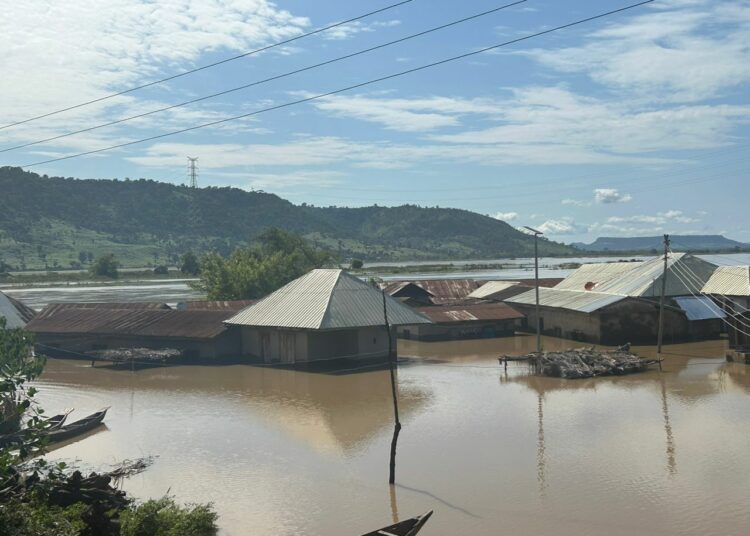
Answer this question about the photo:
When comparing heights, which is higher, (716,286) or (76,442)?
(716,286)

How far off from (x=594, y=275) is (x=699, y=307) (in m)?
15.0

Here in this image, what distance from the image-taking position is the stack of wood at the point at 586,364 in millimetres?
41719

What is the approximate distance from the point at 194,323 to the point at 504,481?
33491 millimetres

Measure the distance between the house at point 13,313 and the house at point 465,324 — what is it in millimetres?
30214

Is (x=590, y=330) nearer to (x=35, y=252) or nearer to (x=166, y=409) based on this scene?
(x=166, y=409)

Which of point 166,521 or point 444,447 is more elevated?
point 166,521

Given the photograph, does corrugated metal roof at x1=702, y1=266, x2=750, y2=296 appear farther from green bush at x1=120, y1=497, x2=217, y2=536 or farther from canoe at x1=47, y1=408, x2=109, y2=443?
green bush at x1=120, y1=497, x2=217, y2=536

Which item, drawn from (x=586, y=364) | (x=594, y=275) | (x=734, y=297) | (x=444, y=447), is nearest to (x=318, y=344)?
(x=586, y=364)

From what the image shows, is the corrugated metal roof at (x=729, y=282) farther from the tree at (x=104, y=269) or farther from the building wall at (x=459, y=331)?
the tree at (x=104, y=269)

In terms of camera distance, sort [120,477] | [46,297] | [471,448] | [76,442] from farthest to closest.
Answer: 1. [46,297]
2. [76,442]
3. [471,448]
4. [120,477]

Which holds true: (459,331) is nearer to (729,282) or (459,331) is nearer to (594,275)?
(594,275)

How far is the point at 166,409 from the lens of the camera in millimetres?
36031

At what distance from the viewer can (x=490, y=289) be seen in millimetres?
75438

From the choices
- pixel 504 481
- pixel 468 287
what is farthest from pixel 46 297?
pixel 504 481
